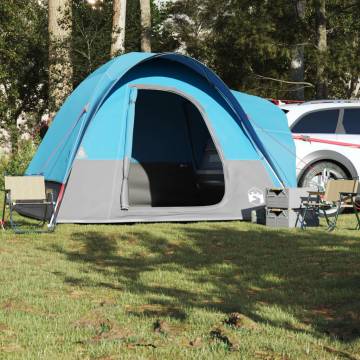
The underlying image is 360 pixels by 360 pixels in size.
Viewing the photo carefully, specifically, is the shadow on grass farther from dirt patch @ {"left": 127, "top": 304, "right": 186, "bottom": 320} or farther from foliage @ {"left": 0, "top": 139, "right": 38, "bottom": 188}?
foliage @ {"left": 0, "top": 139, "right": 38, "bottom": 188}

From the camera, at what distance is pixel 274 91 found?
94.8 feet

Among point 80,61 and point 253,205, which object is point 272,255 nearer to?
point 253,205

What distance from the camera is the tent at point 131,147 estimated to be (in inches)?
460

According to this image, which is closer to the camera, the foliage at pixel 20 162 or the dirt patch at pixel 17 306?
the dirt patch at pixel 17 306

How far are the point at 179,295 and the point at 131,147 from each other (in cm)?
579

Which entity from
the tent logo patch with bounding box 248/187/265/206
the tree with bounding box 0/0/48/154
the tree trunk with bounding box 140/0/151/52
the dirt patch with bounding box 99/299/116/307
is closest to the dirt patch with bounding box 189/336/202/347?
the dirt patch with bounding box 99/299/116/307

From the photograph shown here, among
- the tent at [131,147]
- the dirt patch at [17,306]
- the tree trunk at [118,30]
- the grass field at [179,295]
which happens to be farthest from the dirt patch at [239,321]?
the tree trunk at [118,30]

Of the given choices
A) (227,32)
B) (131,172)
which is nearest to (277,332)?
(131,172)

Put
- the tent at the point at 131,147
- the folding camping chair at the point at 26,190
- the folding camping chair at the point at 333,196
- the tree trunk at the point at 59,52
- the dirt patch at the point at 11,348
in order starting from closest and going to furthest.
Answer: the dirt patch at the point at 11,348 < the folding camping chair at the point at 26,190 < the folding camping chair at the point at 333,196 < the tent at the point at 131,147 < the tree trunk at the point at 59,52

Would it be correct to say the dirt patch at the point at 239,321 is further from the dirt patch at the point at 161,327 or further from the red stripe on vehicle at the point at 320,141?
the red stripe on vehicle at the point at 320,141

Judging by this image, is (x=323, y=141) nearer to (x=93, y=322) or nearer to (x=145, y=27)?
(x=93, y=322)

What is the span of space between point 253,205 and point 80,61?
37.4 feet

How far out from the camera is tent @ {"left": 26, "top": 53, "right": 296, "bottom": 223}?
11672 millimetres

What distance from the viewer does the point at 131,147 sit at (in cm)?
1220
